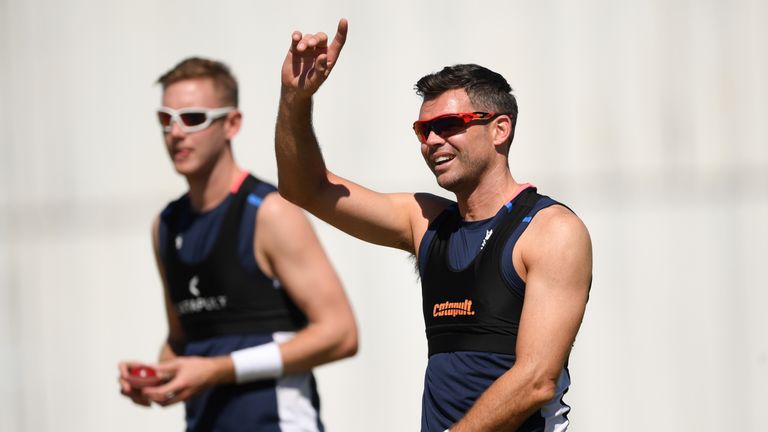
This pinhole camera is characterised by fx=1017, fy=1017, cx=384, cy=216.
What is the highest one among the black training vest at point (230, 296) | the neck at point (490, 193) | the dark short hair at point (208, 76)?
the dark short hair at point (208, 76)

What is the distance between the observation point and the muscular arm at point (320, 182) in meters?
3.26

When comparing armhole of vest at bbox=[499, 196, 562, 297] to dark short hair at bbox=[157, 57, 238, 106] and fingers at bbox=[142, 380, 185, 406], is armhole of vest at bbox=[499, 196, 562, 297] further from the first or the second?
dark short hair at bbox=[157, 57, 238, 106]

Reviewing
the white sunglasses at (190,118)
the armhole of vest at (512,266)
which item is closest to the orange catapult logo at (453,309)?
the armhole of vest at (512,266)

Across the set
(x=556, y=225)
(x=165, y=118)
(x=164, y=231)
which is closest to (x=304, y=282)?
(x=164, y=231)

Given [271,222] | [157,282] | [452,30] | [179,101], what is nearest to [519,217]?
[271,222]

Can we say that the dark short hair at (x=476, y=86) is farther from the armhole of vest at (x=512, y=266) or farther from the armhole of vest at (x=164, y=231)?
the armhole of vest at (x=164, y=231)

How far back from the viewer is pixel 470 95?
10.6 ft

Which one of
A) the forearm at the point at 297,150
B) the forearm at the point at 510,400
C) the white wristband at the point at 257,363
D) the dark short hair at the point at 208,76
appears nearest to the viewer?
the forearm at the point at 510,400

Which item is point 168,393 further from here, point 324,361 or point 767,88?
point 767,88

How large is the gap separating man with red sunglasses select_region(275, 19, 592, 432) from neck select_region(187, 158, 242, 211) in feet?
3.54

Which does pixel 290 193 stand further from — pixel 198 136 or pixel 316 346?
pixel 198 136

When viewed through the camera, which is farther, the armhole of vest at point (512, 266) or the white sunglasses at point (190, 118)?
the white sunglasses at point (190, 118)

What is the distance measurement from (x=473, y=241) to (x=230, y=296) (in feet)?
4.44

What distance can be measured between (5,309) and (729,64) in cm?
499
